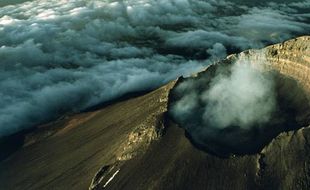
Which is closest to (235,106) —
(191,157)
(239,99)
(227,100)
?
(227,100)

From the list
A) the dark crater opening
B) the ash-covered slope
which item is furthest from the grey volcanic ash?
the ash-covered slope

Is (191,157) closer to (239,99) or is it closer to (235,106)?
(235,106)

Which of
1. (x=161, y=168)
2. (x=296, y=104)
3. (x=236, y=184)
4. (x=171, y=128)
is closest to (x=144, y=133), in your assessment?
(x=171, y=128)

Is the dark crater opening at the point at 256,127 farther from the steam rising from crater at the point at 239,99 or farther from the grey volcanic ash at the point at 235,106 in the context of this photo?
the steam rising from crater at the point at 239,99

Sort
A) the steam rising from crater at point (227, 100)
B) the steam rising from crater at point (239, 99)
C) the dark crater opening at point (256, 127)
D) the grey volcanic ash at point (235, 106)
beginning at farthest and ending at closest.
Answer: the steam rising from crater at point (239, 99), the steam rising from crater at point (227, 100), the grey volcanic ash at point (235, 106), the dark crater opening at point (256, 127)

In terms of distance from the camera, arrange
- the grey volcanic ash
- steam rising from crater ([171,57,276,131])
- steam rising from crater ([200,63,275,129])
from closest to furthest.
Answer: the grey volcanic ash < steam rising from crater ([171,57,276,131]) < steam rising from crater ([200,63,275,129])

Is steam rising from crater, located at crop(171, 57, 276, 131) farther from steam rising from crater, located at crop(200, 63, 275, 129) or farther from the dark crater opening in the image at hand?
the dark crater opening

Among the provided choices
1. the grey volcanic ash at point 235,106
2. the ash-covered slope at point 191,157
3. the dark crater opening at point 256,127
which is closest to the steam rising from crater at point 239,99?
the grey volcanic ash at point 235,106

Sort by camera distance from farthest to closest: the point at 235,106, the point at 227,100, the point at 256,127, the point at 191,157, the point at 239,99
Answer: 1. the point at 239,99
2. the point at 227,100
3. the point at 235,106
4. the point at 256,127
5. the point at 191,157
